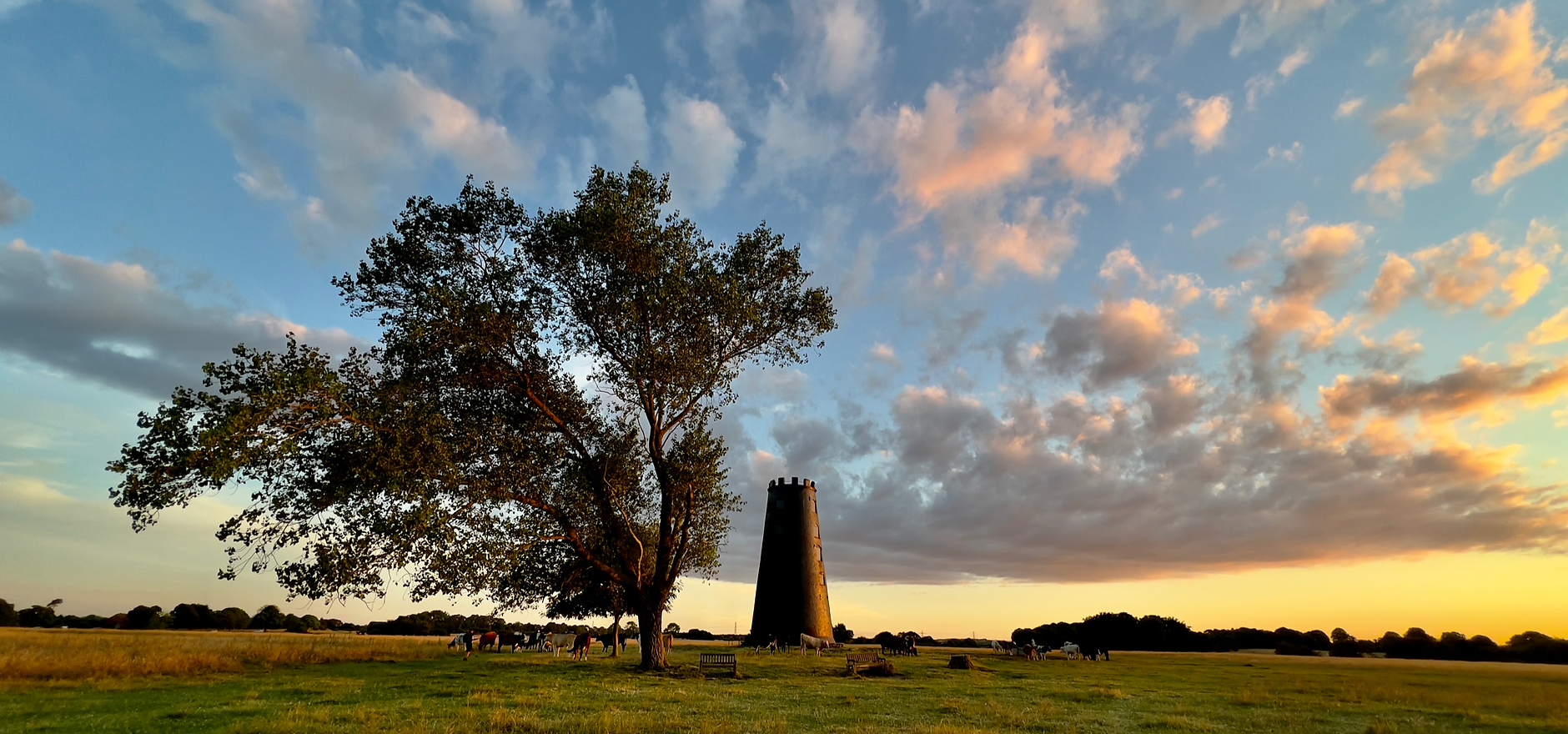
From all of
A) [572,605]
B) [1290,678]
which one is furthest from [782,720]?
[572,605]

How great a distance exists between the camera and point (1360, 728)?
19.0 m

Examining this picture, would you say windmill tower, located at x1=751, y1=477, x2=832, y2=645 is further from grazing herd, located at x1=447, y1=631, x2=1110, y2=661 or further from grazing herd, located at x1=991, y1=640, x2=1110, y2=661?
grazing herd, located at x1=991, y1=640, x2=1110, y2=661

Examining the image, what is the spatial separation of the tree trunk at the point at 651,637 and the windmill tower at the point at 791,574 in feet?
74.6

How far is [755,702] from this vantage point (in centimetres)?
2266

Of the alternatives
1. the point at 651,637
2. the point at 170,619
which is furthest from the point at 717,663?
the point at 170,619

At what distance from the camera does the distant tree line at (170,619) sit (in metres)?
Result: 80.4

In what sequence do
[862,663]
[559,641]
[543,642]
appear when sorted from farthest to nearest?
[543,642] → [559,641] → [862,663]

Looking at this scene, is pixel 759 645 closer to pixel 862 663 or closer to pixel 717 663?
pixel 862 663

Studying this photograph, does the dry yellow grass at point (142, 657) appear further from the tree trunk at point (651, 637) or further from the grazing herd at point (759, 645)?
the tree trunk at point (651, 637)

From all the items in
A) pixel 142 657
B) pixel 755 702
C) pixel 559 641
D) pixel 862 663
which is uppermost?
pixel 559 641

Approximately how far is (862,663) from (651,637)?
11.2 metres

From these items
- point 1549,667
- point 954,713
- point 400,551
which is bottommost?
point 954,713

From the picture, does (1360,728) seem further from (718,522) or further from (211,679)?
(211,679)

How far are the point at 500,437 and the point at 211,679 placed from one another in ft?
41.2
